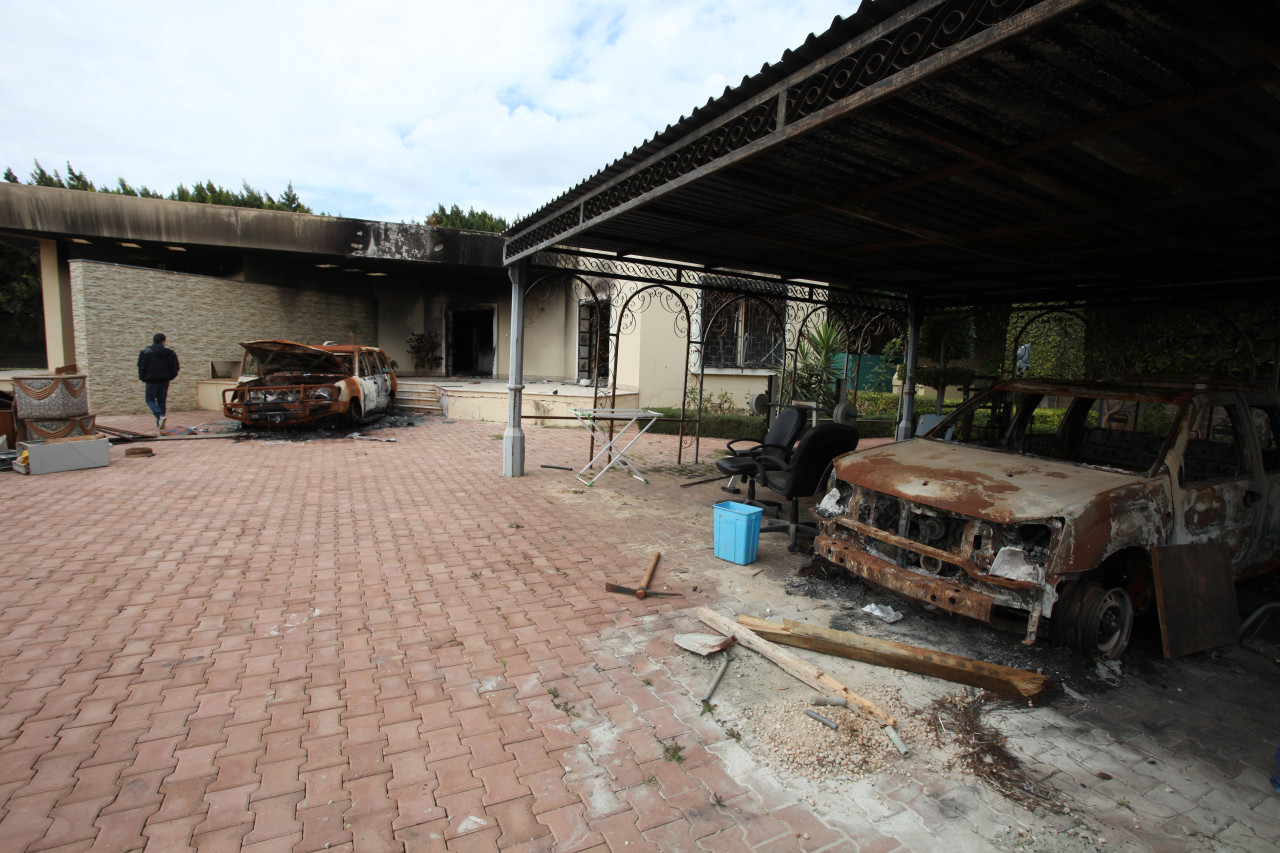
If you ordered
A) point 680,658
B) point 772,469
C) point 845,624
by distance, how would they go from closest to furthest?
point 680,658, point 845,624, point 772,469

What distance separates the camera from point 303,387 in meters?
10.8

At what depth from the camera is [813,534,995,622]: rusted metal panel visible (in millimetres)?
3297

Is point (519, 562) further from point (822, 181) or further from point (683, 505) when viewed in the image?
point (822, 181)

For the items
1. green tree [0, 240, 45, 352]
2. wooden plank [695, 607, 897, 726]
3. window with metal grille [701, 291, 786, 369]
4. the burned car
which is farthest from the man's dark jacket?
green tree [0, 240, 45, 352]

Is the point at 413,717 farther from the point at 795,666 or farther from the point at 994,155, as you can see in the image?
the point at 994,155

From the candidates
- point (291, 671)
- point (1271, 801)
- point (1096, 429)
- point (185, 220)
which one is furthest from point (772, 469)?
point (185, 220)

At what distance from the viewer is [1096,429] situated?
196 inches

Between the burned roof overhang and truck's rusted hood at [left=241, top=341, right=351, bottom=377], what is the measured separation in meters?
6.24

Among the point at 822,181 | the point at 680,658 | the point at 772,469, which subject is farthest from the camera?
the point at 772,469

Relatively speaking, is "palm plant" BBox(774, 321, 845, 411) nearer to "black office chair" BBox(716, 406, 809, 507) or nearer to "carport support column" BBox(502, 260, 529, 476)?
"black office chair" BBox(716, 406, 809, 507)

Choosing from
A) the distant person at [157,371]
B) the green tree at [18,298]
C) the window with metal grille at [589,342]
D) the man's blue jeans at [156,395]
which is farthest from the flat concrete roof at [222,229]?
the green tree at [18,298]

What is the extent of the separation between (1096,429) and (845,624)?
9.65ft

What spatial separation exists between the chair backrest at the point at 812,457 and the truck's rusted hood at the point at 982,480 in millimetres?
791

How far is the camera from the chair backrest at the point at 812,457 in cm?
541
